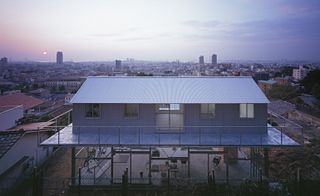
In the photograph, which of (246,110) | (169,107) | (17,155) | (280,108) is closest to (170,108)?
(169,107)

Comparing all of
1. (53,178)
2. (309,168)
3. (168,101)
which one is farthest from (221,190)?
(53,178)

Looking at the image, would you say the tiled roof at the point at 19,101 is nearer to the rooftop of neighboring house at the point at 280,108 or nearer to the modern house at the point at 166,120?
the modern house at the point at 166,120

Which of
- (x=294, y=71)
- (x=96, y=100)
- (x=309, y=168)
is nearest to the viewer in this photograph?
(x=96, y=100)

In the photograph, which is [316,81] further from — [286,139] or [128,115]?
[128,115]

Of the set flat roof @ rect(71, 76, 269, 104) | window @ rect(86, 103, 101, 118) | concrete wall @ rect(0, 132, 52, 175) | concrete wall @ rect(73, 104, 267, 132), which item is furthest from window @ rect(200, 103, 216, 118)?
concrete wall @ rect(0, 132, 52, 175)

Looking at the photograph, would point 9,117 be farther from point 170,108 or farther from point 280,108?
point 280,108

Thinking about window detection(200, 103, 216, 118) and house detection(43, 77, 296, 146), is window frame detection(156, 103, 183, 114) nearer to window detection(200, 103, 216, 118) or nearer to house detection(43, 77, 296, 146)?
house detection(43, 77, 296, 146)
